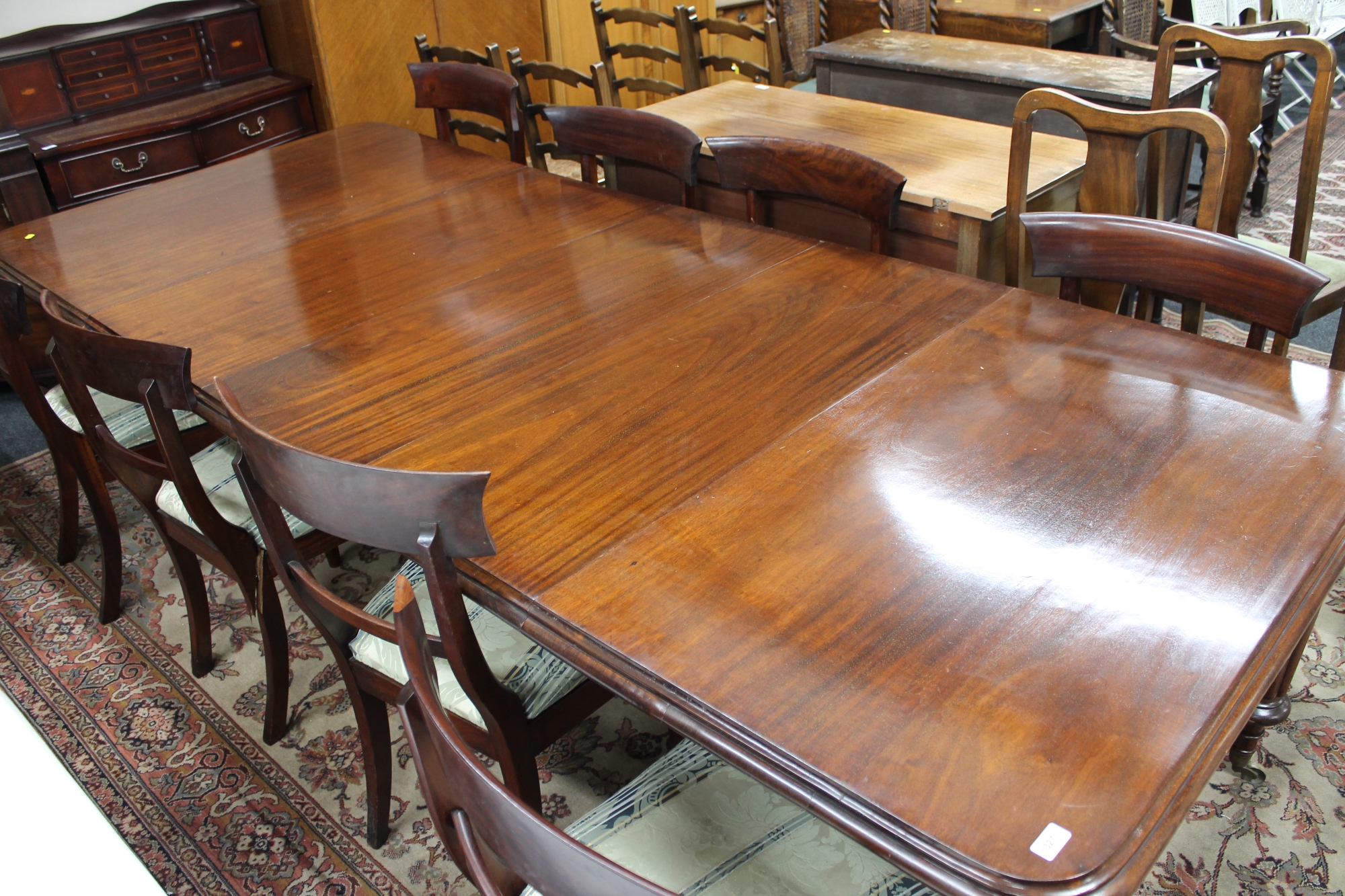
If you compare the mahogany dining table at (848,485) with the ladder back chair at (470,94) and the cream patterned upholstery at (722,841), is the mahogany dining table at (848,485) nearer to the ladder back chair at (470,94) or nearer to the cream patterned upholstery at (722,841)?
the cream patterned upholstery at (722,841)

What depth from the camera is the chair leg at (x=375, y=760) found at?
153cm

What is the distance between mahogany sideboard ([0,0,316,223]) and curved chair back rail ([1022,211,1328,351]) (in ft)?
9.07

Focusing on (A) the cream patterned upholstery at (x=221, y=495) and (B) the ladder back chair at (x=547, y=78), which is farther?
→ (B) the ladder back chair at (x=547, y=78)

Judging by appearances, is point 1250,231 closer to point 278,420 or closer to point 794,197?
point 794,197

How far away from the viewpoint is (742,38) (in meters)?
3.05

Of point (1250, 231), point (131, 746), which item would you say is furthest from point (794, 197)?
point (1250, 231)

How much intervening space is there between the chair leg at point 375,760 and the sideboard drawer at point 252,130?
8.08 ft

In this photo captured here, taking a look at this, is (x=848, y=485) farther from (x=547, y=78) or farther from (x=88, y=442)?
(x=547, y=78)

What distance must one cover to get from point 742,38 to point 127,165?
6.30ft

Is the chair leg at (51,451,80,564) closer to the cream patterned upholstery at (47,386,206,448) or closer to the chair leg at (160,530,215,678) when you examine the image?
the cream patterned upholstery at (47,386,206,448)

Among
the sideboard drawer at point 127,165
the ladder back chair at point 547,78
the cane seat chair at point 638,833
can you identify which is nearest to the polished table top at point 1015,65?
the ladder back chair at point 547,78

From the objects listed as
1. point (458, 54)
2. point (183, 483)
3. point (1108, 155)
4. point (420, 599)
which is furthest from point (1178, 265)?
point (458, 54)

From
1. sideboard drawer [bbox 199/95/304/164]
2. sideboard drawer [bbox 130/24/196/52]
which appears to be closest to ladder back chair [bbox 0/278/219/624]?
sideboard drawer [bbox 199/95/304/164]

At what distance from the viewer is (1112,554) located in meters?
1.02
